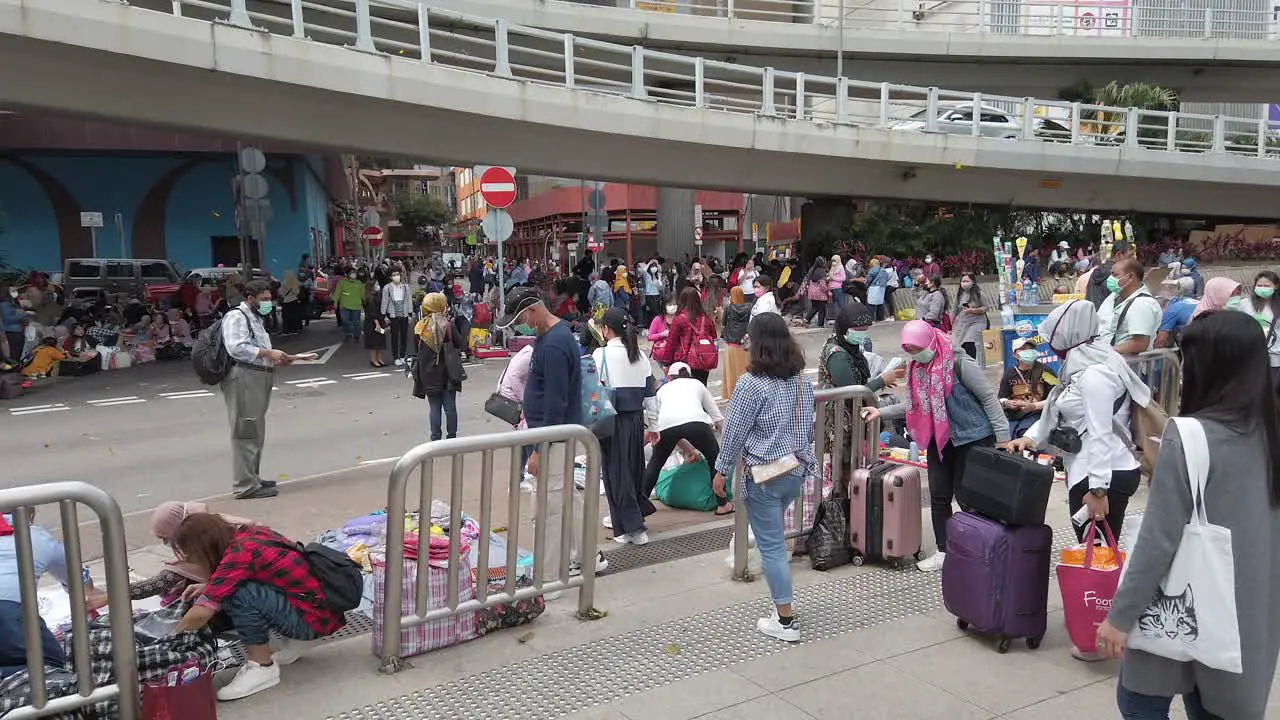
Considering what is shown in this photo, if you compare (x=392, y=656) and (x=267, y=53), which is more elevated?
(x=267, y=53)

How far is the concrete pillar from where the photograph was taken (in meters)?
35.0

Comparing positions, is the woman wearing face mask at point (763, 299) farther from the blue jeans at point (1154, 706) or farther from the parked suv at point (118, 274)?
the parked suv at point (118, 274)

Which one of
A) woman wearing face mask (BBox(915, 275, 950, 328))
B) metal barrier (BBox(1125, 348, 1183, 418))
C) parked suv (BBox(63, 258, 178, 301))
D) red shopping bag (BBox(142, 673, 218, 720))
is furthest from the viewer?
parked suv (BBox(63, 258, 178, 301))

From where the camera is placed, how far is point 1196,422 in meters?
2.81

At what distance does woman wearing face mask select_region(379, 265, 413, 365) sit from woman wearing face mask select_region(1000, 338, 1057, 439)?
33.2ft

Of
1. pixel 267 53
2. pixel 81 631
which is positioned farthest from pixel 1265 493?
pixel 267 53

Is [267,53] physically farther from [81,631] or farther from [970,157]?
[970,157]

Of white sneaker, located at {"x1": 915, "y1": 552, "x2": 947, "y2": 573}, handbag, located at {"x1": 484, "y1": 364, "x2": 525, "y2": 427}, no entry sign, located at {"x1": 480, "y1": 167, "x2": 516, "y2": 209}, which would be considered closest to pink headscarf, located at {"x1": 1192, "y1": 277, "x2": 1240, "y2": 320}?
white sneaker, located at {"x1": 915, "y1": 552, "x2": 947, "y2": 573}

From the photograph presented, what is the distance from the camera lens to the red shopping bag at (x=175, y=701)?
3.73 m

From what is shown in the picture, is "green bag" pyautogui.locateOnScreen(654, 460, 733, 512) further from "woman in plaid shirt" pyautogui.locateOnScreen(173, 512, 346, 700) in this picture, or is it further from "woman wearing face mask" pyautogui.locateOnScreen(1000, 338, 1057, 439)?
"woman in plaid shirt" pyautogui.locateOnScreen(173, 512, 346, 700)

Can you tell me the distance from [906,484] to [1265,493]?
304 centimetres

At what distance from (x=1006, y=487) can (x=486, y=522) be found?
8.21 feet

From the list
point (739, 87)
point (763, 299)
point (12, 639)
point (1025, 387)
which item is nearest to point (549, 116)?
point (739, 87)

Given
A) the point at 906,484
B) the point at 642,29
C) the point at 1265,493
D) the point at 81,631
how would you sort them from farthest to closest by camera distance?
1. the point at 642,29
2. the point at 906,484
3. the point at 81,631
4. the point at 1265,493
